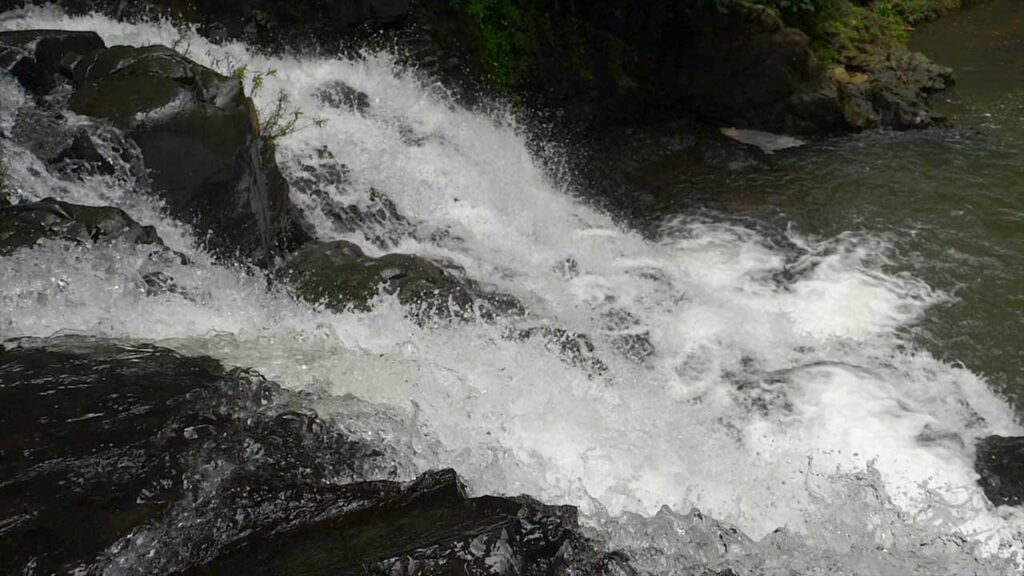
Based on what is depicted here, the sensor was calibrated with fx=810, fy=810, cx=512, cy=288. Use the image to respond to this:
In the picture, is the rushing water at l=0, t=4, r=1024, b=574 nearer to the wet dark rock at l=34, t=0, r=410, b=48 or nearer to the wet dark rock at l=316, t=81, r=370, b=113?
the wet dark rock at l=316, t=81, r=370, b=113

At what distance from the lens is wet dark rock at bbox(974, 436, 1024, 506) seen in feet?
14.7

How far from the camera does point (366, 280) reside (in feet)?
17.7

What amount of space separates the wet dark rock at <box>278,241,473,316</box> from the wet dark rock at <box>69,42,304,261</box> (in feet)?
1.13

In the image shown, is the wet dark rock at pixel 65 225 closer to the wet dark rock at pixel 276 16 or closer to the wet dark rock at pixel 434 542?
the wet dark rock at pixel 434 542

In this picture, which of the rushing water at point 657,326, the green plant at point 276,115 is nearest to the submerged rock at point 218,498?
the rushing water at point 657,326

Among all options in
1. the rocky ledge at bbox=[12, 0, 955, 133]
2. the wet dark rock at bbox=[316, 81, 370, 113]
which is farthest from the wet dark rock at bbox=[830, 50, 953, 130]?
the wet dark rock at bbox=[316, 81, 370, 113]

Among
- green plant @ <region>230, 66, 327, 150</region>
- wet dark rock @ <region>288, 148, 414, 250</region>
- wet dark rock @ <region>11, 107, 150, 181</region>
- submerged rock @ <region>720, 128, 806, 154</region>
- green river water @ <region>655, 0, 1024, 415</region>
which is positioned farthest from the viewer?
submerged rock @ <region>720, 128, 806, 154</region>

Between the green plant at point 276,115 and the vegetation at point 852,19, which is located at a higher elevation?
the green plant at point 276,115

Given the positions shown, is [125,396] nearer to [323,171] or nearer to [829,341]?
[323,171]

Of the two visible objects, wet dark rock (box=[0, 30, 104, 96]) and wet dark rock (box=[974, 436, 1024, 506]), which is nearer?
wet dark rock (box=[974, 436, 1024, 506])

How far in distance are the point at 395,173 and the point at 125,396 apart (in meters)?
4.04

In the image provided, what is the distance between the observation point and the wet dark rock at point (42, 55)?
5305mm

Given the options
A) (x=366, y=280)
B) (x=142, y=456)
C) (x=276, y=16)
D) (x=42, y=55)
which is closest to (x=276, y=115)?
(x=42, y=55)

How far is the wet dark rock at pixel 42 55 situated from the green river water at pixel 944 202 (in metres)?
Answer: 5.30
